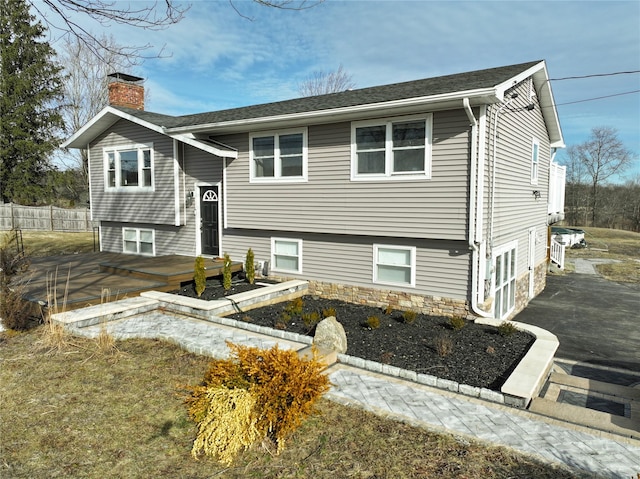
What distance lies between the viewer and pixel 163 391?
16.5ft

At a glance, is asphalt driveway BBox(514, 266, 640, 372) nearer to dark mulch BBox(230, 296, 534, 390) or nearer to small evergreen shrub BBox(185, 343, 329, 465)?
Result: dark mulch BBox(230, 296, 534, 390)

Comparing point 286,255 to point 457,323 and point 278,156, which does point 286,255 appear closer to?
point 278,156

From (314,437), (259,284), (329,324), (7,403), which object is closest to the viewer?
(314,437)

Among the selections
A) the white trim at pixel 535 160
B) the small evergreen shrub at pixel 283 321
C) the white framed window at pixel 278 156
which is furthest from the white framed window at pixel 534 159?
the small evergreen shrub at pixel 283 321

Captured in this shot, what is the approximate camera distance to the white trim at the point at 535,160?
12.3 meters

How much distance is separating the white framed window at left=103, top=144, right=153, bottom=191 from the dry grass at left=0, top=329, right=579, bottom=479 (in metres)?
9.33

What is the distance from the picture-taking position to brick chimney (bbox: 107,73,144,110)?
49.4 ft

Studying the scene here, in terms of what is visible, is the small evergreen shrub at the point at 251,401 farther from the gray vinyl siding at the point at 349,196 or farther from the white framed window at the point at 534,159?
the white framed window at the point at 534,159

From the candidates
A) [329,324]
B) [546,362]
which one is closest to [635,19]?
[546,362]

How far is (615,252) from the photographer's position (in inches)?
1054

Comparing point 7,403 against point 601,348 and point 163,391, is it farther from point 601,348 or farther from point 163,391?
point 601,348

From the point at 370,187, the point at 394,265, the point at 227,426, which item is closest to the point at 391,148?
the point at 370,187

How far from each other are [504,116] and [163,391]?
8.95m

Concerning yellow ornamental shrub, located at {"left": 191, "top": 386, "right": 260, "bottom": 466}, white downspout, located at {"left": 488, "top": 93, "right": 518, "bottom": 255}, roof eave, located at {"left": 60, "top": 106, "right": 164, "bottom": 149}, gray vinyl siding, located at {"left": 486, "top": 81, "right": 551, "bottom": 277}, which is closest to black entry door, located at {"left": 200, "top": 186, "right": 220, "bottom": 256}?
roof eave, located at {"left": 60, "top": 106, "right": 164, "bottom": 149}
